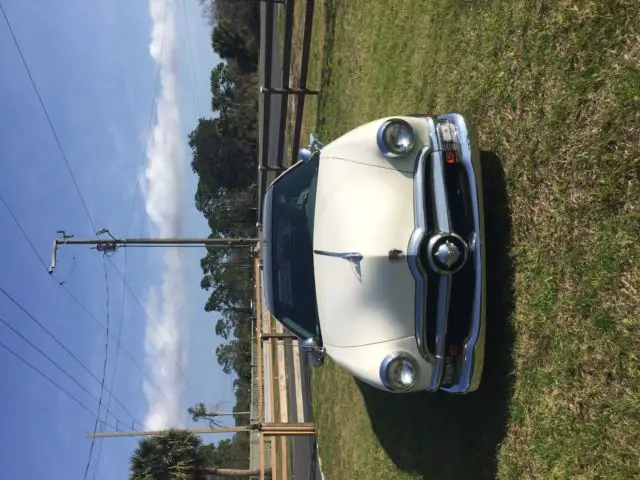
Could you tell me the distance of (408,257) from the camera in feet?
14.9

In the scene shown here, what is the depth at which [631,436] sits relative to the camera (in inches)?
139

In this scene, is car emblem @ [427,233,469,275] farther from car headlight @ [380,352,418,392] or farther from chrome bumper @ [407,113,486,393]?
car headlight @ [380,352,418,392]

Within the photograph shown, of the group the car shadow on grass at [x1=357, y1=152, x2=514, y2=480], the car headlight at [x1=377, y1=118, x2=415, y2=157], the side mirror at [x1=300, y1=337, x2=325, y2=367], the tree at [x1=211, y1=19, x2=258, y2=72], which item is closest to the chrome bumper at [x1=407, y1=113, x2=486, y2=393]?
the car headlight at [x1=377, y1=118, x2=415, y2=157]

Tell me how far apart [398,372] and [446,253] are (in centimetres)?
103

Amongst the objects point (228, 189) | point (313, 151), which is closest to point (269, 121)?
point (313, 151)

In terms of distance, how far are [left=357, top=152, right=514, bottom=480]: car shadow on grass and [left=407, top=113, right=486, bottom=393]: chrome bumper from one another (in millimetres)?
388

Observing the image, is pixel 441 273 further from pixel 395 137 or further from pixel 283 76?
pixel 283 76

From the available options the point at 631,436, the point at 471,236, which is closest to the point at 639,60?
the point at 471,236

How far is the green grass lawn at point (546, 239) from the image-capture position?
374 centimetres

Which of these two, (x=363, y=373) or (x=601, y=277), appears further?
(x=363, y=373)

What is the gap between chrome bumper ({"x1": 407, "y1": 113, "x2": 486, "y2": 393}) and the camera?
15.0 feet

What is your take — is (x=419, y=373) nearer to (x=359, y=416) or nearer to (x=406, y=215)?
(x=406, y=215)

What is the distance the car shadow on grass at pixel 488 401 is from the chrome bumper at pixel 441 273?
1.27ft

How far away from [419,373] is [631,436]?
1609mm
